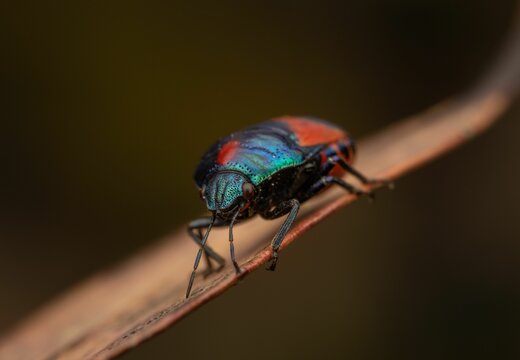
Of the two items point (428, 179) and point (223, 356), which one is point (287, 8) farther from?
point (223, 356)

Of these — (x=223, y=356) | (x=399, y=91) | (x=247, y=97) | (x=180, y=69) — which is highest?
(x=180, y=69)

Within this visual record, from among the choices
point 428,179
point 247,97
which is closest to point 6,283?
point 247,97

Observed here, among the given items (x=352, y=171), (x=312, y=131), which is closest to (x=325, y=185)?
(x=352, y=171)

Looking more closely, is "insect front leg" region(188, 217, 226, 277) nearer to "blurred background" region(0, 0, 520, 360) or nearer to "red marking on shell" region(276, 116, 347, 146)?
"red marking on shell" region(276, 116, 347, 146)

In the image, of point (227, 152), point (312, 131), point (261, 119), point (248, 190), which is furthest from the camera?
point (261, 119)

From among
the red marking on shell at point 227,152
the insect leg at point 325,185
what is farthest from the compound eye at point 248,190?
the insect leg at point 325,185

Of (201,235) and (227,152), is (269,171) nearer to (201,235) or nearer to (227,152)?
(227,152)
